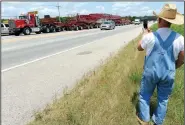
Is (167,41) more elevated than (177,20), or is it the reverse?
(177,20)

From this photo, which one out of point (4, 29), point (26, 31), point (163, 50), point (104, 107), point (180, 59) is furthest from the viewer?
point (26, 31)

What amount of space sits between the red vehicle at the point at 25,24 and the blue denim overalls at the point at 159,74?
3596cm

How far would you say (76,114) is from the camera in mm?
4758

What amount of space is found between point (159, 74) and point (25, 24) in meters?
37.0

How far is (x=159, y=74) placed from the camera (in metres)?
4.31

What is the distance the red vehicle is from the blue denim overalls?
35965 millimetres

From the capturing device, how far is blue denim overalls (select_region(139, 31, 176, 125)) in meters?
4.27

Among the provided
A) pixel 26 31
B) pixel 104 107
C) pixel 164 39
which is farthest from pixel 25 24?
pixel 164 39

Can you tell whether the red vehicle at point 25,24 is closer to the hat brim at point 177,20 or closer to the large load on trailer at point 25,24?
the large load on trailer at point 25,24

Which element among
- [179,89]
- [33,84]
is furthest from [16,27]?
[179,89]

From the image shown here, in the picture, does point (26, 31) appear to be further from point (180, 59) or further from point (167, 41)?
point (167, 41)

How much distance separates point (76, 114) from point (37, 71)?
5.92 m

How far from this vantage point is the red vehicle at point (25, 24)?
128ft

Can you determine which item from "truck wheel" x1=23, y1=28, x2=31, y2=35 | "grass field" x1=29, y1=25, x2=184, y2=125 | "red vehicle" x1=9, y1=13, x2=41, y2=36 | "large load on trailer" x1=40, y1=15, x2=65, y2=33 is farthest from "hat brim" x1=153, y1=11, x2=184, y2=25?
"large load on trailer" x1=40, y1=15, x2=65, y2=33
